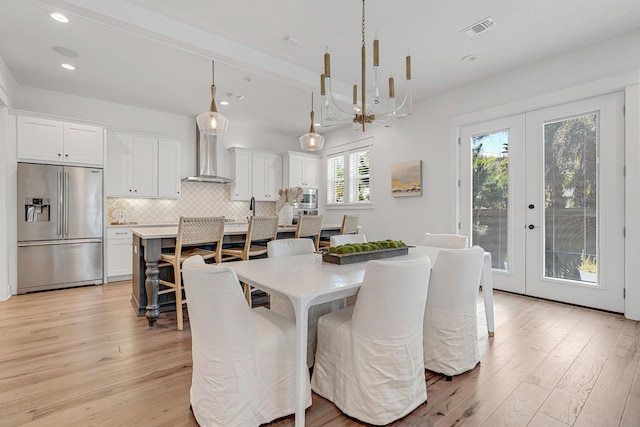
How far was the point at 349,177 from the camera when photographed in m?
6.31

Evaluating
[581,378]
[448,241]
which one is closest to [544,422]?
[581,378]

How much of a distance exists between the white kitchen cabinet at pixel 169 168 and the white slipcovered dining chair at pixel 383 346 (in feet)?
15.4

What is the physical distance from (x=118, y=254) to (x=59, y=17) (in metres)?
3.15

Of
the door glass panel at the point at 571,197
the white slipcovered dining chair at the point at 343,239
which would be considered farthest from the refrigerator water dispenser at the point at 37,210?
the door glass panel at the point at 571,197

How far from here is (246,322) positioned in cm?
144

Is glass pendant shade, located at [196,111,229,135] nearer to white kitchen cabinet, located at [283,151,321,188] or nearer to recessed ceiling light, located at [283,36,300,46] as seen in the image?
recessed ceiling light, located at [283,36,300,46]

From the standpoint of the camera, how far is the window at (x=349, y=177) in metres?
5.96

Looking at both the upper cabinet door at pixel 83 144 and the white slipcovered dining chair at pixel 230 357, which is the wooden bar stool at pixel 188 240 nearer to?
the white slipcovered dining chair at pixel 230 357

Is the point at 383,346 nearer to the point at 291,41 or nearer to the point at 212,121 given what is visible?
the point at 212,121

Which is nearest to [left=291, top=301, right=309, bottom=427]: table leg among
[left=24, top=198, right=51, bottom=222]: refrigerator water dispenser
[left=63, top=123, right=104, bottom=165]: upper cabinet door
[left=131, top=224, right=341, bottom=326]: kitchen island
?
[left=131, top=224, right=341, bottom=326]: kitchen island

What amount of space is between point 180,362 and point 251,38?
3022 millimetres

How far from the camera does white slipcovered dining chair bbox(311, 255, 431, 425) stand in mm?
1512

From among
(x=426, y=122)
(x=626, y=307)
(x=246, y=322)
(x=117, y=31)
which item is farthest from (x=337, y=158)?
(x=246, y=322)

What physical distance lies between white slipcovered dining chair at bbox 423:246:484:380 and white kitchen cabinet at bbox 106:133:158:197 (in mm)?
4864
